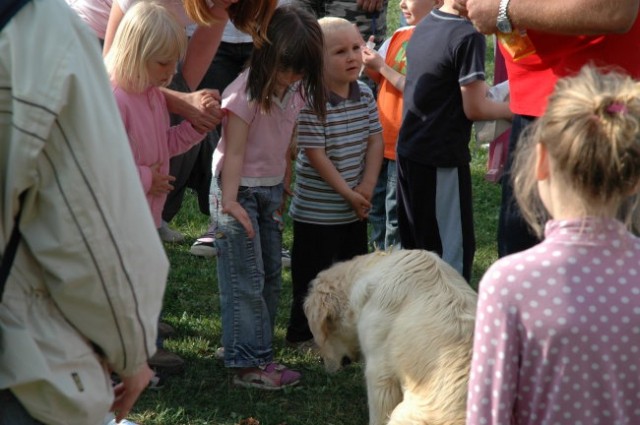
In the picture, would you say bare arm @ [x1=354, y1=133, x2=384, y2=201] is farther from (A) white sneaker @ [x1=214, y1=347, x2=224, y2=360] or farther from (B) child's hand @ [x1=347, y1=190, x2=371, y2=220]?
(A) white sneaker @ [x1=214, y1=347, x2=224, y2=360]

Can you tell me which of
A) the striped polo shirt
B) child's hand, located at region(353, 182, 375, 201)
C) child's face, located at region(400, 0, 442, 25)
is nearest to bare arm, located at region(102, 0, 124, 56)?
the striped polo shirt

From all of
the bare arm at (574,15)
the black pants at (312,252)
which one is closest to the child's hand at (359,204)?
the black pants at (312,252)

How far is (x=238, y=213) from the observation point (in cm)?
408

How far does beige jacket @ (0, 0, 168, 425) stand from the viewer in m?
1.76

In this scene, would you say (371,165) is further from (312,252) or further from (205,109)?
(205,109)

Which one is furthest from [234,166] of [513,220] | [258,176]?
[513,220]

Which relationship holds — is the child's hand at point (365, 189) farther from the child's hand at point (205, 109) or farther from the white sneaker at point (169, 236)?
the white sneaker at point (169, 236)

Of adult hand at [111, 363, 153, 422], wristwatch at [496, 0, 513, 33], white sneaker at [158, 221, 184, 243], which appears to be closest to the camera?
adult hand at [111, 363, 153, 422]

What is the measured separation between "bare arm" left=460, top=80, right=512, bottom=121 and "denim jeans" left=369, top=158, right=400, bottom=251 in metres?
0.70

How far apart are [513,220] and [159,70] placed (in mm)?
1519

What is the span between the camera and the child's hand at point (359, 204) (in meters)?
4.61

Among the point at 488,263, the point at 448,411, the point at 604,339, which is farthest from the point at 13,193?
the point at 488,263

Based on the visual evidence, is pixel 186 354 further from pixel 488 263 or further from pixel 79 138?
pixel 79 138

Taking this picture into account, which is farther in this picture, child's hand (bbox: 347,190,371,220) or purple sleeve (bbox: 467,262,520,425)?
child's hand (bbox: 347,190,371,220)
